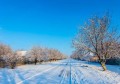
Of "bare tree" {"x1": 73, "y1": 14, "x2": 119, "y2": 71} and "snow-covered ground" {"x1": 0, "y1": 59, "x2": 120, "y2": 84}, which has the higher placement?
"bare tree" {"x1": 73, "y1": 14, "x2": 119, "y2": 71}

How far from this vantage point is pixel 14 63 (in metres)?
36.9

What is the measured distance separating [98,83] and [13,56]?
82.0 ft

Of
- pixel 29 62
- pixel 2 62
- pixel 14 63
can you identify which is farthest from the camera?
pixel 29 62

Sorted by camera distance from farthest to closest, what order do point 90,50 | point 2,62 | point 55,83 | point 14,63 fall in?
point 2,62
point 14,63
point 90,50
point 55,83

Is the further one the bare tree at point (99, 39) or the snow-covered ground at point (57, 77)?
the bare tree at point (99, 39)

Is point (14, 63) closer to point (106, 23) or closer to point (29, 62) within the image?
point (106, 23)

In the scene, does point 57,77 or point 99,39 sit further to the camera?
point 99,39

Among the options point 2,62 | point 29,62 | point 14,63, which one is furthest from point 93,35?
point 29,62

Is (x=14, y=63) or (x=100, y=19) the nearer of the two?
(x=100, y=19)

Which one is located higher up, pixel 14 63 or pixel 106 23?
pixel 106 23

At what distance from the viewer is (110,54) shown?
32188 millimetres

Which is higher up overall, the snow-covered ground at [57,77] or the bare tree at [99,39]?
the bare tree at [99,39]

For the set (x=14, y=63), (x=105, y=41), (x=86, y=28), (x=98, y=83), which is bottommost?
(x=98, y=83)

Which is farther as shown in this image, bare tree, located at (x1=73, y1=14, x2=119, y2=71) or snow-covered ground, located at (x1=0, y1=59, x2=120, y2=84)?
bare tree, located at (x1=73, y1=14, x2=119, y2=71)
